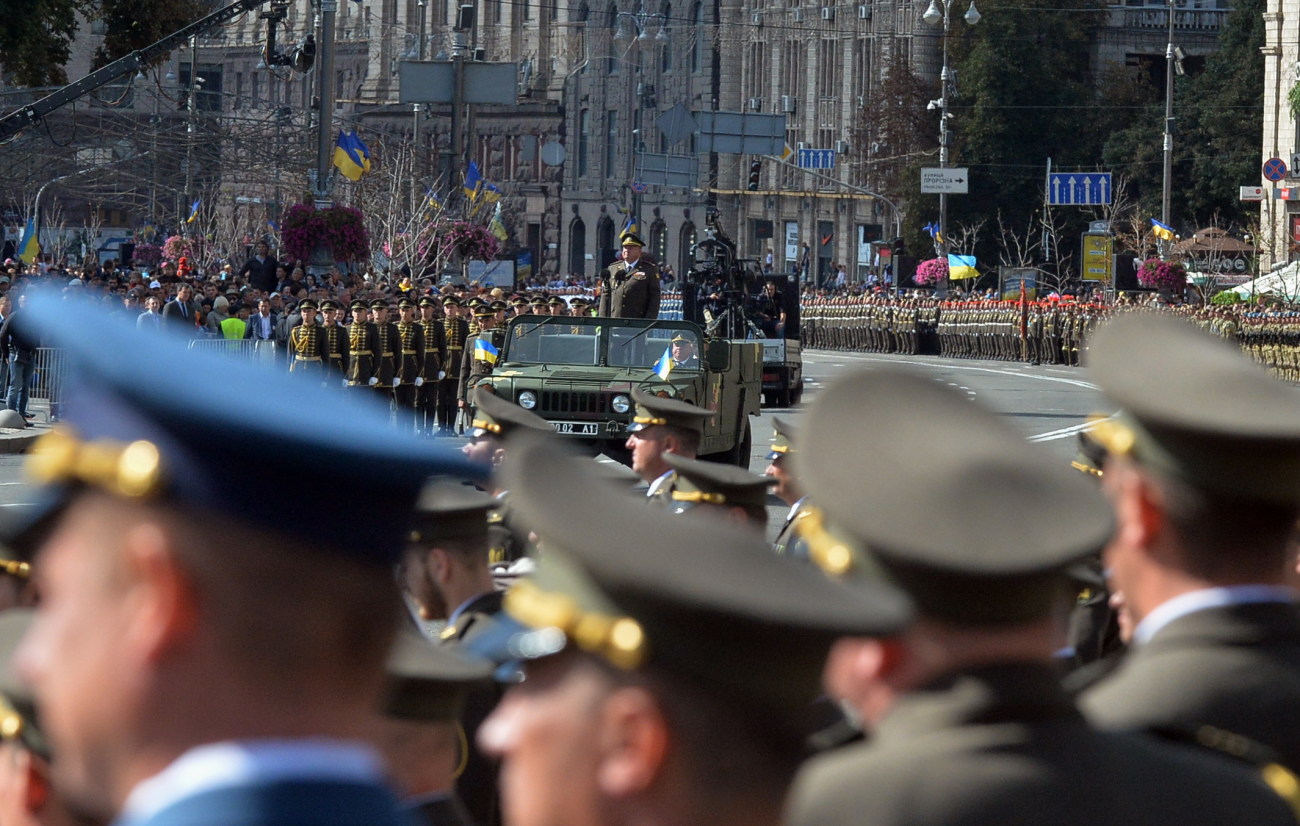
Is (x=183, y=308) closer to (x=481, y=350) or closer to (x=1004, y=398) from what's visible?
(x=481, y=350)

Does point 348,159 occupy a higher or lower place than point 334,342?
higher

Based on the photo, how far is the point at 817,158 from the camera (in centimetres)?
7344

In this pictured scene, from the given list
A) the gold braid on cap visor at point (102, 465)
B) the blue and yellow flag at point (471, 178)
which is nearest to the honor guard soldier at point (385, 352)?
the blue and yellow flag at point (471, 178)

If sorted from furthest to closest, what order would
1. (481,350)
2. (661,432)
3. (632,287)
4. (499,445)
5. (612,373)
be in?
(632,287)
(481,350)
(612,373)
(661,432)
(499,445)

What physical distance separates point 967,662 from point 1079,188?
50332 mm

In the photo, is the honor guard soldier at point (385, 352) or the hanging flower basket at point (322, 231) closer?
the honor guard soldier at point (385, 352)

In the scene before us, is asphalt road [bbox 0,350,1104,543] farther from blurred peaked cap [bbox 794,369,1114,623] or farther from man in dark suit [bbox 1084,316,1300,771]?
blurred peaked cap [bbox 794,369,1114,623]

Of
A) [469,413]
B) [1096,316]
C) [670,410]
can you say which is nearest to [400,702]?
[670,410]

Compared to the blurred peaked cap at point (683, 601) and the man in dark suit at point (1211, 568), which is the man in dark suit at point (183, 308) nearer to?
the man in dark suit at point (1211, 568)

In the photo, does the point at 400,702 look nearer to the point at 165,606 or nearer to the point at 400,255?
the point at 165,606

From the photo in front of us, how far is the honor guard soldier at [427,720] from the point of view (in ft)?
10.8

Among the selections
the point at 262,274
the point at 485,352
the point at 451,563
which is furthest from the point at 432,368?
the point at 451,563

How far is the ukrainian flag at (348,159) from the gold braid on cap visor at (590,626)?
35122 millimetres

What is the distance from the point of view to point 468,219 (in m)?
48.7
